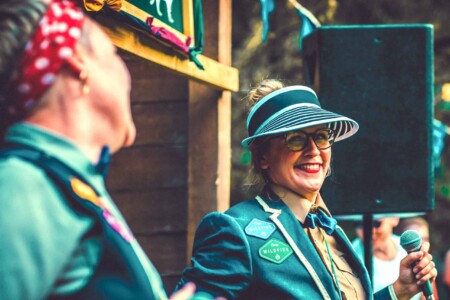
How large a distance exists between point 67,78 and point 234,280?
1.20 m

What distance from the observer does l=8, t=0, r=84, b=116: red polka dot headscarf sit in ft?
4.57

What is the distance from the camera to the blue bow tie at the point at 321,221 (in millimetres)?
2751

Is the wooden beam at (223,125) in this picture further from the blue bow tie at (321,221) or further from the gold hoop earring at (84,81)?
the gold hoop earring at (84,81)

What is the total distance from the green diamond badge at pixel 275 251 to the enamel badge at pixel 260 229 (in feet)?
0.09

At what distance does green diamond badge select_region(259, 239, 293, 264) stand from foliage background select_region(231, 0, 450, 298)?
20.4 ft

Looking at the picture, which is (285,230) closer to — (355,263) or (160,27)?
(355,263)

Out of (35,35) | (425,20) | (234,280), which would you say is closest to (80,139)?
(35,35)

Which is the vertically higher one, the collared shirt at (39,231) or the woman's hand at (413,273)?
the collared shirt at (39,231)

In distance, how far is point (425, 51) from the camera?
14.0 feet

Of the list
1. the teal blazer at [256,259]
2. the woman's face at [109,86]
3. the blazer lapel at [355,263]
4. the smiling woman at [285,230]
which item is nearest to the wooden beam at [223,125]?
the smiling woman at [285,230]

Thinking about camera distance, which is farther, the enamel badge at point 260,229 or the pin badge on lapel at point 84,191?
the enamel badge at point 260,229

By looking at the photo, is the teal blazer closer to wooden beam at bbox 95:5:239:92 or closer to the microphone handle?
the microphone handle

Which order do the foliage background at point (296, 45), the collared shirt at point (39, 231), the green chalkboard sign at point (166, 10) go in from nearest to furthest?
1. the collared shirt at point (39, 231)
2. the green chalkboard sign at point (166, 10)
3. the foliage background at point (296, 45)

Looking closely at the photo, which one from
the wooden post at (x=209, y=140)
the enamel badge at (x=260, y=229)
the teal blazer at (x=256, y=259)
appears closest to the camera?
the teal blazer at (x=256, y=259)
